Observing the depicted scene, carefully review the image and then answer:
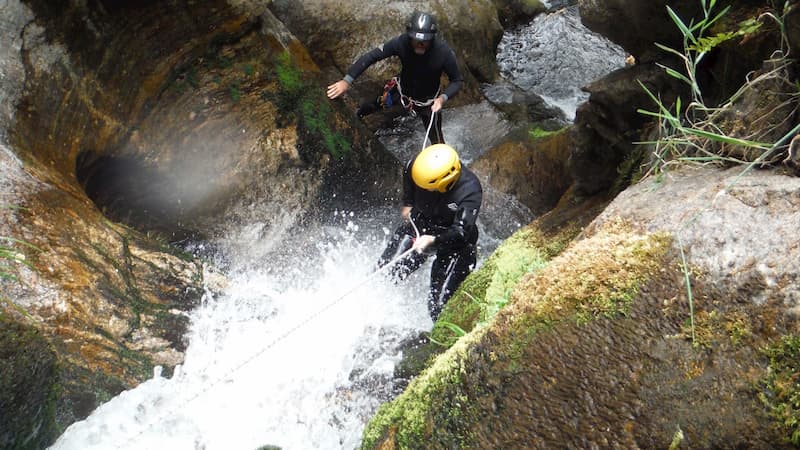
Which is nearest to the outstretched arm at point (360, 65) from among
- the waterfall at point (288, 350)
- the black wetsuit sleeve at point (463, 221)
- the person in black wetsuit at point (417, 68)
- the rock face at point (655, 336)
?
the person in black wetsuit at point (417, 68)

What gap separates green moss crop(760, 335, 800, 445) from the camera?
1759mm

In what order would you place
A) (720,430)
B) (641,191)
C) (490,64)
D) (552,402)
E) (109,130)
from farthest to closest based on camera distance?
(490,64)
(109,130)
(641,191)
(552,402)
(720,430)

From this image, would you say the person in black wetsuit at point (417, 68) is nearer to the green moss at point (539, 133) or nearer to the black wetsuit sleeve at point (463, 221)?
the black wetsuit sleeve at point (463, 221)

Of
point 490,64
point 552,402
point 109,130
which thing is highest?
point 109,130

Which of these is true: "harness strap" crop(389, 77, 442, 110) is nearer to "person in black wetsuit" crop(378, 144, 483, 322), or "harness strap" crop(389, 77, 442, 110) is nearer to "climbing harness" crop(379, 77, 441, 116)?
"climbing harness" crop(379, 77, 441, 116)

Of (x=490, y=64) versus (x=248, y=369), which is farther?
(x=490, y=64)

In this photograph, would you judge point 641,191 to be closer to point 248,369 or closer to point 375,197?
point 248,369

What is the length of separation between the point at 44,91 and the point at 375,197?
4.01 m

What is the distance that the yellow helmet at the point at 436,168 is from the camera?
15.8 feet

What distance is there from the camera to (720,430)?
186cm

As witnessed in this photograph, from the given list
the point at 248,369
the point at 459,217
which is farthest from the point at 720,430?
the point at 248,369

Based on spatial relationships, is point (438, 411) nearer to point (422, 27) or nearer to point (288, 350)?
point (288, 350)

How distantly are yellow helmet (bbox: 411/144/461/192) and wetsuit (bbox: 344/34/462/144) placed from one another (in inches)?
73.6

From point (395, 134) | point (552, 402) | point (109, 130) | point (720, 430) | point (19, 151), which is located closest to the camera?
point (720, 430)
